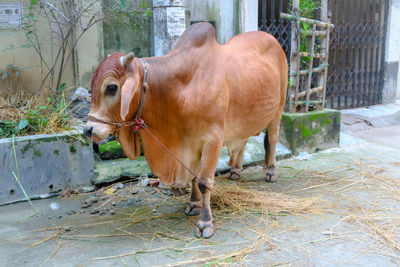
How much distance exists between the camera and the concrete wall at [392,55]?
24.8 ft

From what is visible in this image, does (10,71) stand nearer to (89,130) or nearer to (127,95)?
(89,130)

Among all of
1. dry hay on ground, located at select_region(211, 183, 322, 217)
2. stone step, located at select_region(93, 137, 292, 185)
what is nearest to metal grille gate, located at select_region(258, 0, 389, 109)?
stone step, located at select_region(93, 137, 292, 185)

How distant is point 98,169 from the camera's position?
409cm

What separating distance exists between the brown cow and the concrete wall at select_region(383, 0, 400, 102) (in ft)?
17.9

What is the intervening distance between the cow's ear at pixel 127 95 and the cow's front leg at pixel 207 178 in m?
0.68

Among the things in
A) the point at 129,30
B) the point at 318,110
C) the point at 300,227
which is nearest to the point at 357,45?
the point at 318,110

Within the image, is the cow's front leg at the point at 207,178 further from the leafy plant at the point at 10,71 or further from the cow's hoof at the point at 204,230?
the leafy plant at the point at 10,71

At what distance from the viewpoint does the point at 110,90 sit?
2717 mm

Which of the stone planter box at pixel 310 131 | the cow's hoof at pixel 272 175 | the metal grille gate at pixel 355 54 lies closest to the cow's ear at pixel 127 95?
the cow's hoof at pixel 272 175

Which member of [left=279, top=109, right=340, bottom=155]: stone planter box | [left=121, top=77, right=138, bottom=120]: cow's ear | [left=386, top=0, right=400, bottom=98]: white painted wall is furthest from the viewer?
[left=386, top=0, right=400, bottom=98]: white painted wall

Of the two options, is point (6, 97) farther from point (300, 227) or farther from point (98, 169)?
point (300, 227)

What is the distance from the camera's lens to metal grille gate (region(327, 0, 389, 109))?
705 centimetres

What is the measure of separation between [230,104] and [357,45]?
5731mm

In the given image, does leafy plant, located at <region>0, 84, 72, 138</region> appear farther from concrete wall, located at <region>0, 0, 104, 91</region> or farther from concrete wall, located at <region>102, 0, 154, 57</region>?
concrete wall, located at <region>102, 0, 154, 57</region>
